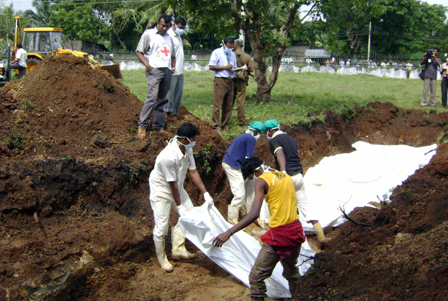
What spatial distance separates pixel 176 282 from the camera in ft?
18.5

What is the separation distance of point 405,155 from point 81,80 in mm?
7301

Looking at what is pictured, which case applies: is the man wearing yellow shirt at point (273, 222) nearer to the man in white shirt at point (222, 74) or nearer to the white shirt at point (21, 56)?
the man in white shirt at point (222, 74)

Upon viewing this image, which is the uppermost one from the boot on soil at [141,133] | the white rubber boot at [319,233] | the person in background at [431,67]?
the person in background at [431,67]

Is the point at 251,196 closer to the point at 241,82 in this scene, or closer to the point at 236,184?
the point at 236,184

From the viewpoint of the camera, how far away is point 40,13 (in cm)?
4072

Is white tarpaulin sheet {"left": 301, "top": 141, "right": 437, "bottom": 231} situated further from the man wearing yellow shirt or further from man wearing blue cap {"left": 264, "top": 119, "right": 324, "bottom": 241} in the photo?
the man wearing yellow shirt

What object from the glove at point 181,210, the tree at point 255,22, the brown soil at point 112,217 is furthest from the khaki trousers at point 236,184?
the tree at point 255,22

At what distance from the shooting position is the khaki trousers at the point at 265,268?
460cm

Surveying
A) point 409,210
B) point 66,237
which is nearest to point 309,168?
point 409,210

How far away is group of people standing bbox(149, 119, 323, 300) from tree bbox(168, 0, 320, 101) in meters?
6.37

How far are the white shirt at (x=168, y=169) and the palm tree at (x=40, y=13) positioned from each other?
3991 cm

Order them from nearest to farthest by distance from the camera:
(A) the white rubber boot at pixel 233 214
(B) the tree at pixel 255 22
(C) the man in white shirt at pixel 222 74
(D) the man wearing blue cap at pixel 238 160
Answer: (D) the man wearing blue cap at pixel 238 160
(A) the white rubber boot at pixel 233 214
(C) the man in white shirt at pixel 222 74
(B) the tree at pixel 255 22

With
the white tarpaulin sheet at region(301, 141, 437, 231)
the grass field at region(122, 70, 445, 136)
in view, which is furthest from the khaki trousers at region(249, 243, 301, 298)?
the grass field at region(122, 70, 445, 136)

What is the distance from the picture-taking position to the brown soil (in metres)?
4.66
